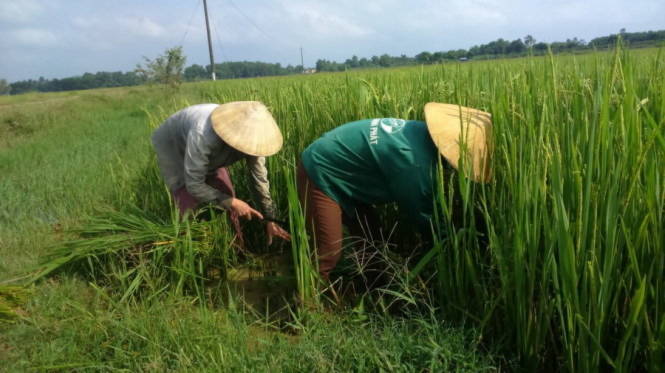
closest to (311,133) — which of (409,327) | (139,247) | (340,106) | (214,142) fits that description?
(340,106)

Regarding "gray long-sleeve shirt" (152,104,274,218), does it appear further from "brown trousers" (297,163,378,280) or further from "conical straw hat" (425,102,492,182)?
"conical straw hat" (425,102,492,182)

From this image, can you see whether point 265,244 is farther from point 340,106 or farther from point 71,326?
point 71,326

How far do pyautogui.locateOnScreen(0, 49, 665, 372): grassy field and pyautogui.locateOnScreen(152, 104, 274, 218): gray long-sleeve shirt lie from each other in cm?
27

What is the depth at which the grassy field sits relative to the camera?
3.99ft

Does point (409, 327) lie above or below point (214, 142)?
below

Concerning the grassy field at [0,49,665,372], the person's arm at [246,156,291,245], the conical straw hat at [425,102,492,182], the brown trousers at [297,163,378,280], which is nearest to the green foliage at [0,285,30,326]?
the grassy field at [0,49,665,372]

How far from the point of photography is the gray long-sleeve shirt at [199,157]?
2.44 metres

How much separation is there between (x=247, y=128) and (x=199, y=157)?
325 mm

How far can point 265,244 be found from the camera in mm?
3084

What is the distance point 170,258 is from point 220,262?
31cm

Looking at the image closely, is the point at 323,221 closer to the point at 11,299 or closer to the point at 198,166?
the point at 198,166

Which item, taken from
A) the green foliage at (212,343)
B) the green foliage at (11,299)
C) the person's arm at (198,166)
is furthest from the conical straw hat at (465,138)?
the green foliage at (11,299)

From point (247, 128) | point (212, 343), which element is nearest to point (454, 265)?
point (212, 343)

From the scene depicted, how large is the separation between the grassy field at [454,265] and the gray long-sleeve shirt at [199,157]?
271mm
